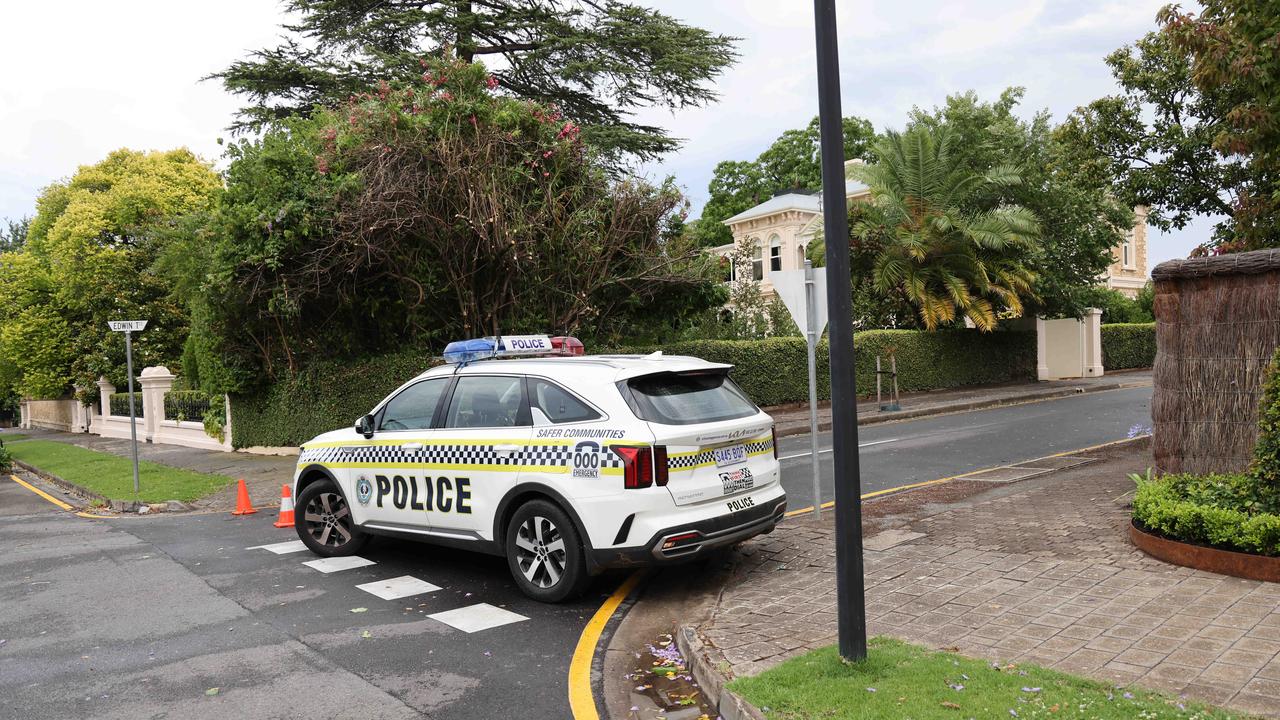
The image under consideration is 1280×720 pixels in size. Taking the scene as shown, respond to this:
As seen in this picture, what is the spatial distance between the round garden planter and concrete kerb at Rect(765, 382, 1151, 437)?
11512mm

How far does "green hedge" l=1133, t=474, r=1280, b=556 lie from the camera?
5.23 metres

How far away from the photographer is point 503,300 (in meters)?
15.2

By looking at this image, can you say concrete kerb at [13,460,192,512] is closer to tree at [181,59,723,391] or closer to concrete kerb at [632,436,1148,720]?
tree at [181,59,723,391]

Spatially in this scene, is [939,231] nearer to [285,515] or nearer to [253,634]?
[285,515]

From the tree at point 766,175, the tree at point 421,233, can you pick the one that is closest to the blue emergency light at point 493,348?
the tree at point 421,233

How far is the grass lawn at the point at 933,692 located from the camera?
3.52m

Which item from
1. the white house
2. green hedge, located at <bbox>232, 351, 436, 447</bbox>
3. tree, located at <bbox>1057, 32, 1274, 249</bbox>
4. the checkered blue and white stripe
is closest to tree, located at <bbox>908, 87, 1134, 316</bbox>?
the white house

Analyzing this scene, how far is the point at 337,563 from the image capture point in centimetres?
747

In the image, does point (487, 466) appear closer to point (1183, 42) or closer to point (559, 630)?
point (559, 630)

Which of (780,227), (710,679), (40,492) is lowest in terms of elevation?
(40,492)

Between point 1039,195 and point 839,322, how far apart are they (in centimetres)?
2667

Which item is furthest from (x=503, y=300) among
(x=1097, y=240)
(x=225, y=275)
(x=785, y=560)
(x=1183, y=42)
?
(x=1097, y=240)

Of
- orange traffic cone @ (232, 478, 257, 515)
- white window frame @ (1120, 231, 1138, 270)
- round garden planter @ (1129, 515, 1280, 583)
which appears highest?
white window frame @ (1120, 231, 1138, 270)

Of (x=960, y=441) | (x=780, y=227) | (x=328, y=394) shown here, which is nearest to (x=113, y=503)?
(x=328, y=394)
